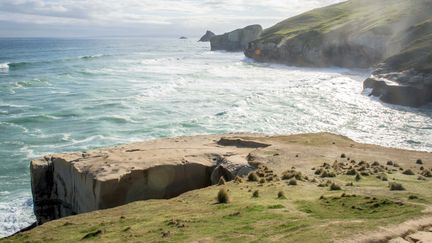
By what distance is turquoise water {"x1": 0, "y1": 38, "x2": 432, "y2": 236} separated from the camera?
43469mm

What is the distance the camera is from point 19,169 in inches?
1489

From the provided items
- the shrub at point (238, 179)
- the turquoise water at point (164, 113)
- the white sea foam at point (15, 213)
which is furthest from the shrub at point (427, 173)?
the white sea foam at point (15, 213)

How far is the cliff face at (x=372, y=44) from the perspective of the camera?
66.9 meters

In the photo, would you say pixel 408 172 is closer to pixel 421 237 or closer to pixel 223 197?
pixel 223 197

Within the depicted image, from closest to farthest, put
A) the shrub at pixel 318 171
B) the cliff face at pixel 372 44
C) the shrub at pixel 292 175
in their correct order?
the shrub at pixel 292 175 < the shrub at pixel 318 171 < the cliff face at pixel 372 44

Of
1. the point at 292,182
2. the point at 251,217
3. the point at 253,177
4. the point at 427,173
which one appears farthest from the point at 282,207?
the point at 427,173

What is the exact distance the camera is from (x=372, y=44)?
353 ft

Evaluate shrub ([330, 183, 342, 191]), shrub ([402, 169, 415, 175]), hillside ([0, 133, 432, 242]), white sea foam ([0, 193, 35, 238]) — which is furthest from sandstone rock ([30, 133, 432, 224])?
shrub ([330, 183, 342, 191])

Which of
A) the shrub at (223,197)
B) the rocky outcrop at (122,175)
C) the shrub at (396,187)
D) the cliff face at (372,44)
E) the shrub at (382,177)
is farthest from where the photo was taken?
the cliff face at (372,44)

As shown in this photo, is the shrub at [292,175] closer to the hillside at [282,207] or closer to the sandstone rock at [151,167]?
the hillside at [282,207]

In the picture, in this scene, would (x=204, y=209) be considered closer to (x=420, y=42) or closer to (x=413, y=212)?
(x=413, y=212)

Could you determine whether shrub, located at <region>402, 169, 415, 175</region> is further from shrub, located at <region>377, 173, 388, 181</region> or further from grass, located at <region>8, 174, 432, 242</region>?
grass, located at <region>8, 174, 432, 242</region>

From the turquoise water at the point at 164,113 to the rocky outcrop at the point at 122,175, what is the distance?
101 inches

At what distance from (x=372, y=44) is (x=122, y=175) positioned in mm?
94773
